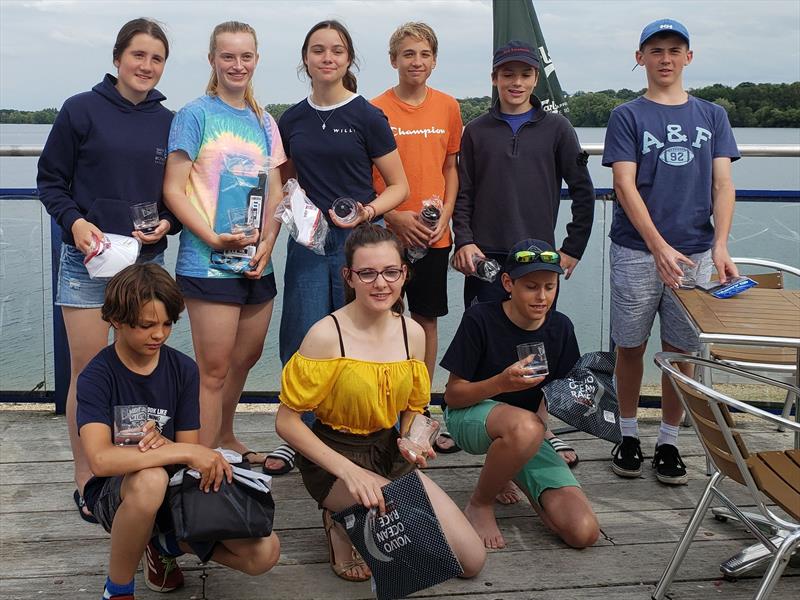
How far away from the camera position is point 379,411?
2941mm

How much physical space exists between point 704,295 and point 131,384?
6.37 ft

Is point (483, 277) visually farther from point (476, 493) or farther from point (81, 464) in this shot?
point (81, 464)

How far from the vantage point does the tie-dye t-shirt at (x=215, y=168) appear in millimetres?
3363

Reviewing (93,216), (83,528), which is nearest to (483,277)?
(93,216)

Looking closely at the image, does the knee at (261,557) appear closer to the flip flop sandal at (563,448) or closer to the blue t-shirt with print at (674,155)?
the flip flop sandal at (563,448)

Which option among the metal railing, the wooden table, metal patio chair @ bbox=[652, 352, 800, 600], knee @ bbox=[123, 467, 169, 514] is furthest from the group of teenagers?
the metal railing

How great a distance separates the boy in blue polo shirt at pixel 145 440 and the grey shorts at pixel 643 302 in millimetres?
1813

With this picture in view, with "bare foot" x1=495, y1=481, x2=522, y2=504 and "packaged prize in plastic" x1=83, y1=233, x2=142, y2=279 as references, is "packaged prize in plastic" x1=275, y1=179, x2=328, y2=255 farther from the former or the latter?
"bare foot" x1=495, y1=481, x2=522, y2=504

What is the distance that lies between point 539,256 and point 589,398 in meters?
0.51

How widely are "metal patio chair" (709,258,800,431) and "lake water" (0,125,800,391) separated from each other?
0.30 metres

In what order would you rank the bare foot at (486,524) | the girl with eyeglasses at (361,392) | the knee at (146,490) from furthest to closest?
the bare foot at (486,524) < the girl with eyeglasses at (361,392) < the knee at (146,490)

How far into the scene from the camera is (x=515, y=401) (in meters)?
3.36

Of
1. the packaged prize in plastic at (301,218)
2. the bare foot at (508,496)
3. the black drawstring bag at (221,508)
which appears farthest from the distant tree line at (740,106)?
the black drawstring bag at (221,508)

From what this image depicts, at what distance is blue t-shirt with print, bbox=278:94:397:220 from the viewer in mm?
3504
